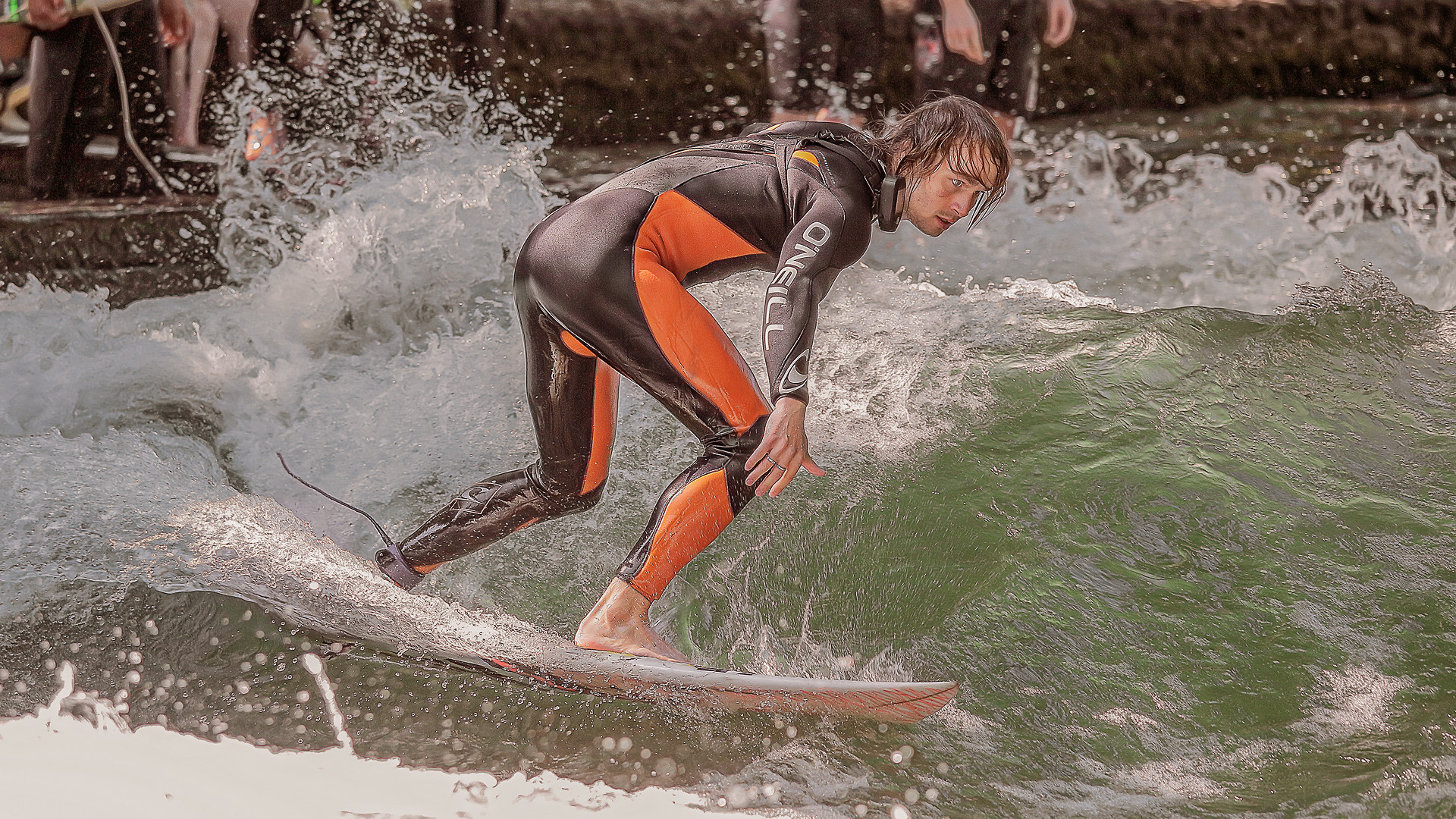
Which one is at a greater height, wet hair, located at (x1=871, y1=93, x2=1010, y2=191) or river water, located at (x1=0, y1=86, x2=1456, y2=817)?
wet hair, located at (x1=871, y1=93, x2=1010, y2=191)

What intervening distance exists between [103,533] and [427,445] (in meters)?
1.06

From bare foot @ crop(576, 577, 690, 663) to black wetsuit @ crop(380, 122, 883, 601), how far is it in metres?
0.03

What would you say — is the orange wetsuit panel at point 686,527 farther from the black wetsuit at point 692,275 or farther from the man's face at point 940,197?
the man's face at point 940,197

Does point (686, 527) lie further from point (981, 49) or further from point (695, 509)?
point (981, 49)

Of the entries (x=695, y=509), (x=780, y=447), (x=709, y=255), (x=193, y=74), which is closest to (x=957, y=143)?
(x=709, y=255)

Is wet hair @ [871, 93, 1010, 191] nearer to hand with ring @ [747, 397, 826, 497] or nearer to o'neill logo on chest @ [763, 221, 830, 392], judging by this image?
o'neill logo on chest @ [763, 221, 830, 392]

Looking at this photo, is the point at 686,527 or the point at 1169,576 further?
the point at 1169,576

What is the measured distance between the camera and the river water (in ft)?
7.90

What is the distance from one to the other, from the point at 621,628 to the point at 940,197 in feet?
3.90

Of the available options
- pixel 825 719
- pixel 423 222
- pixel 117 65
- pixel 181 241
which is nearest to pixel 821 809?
pixel 825 719

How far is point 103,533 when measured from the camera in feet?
10.4

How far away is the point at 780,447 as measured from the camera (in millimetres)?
2072

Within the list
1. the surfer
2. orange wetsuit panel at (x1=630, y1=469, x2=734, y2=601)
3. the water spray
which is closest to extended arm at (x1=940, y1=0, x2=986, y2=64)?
the surfer

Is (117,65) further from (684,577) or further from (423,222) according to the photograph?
(684,577)
